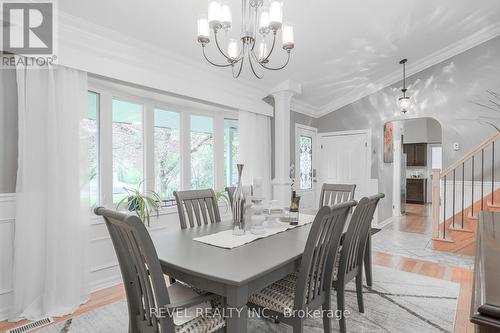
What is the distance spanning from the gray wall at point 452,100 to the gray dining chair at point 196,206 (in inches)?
155

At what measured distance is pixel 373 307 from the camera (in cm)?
248

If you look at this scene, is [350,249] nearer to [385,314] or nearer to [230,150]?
[385,314]

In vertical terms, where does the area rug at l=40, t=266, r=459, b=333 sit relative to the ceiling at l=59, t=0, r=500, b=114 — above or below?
below

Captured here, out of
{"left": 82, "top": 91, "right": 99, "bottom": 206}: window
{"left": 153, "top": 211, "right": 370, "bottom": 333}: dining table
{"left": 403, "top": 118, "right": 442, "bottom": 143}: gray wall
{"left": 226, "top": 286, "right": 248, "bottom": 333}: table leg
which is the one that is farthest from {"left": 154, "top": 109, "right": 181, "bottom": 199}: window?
{"left": 403, "top": 118, "right": 442, "bottom": 143}: gray wall

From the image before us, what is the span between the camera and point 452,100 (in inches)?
183

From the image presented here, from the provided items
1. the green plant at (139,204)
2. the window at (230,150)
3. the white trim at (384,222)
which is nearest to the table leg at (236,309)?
the green plant at (139,204)

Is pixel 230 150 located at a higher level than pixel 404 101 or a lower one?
lower

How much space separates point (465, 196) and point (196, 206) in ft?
14.7

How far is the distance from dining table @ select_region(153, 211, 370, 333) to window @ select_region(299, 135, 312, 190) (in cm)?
375

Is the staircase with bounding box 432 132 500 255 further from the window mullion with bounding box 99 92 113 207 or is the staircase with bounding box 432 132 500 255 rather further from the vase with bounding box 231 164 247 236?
the window mullion with bounding box 99 92 113 207

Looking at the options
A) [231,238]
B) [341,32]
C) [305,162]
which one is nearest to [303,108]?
[305,162]

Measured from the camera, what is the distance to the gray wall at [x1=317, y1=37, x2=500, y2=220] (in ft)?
14.4

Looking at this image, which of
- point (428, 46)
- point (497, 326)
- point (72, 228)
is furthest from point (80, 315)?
point (428, 46)

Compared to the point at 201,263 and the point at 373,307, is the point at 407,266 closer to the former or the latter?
the point at 373,307
